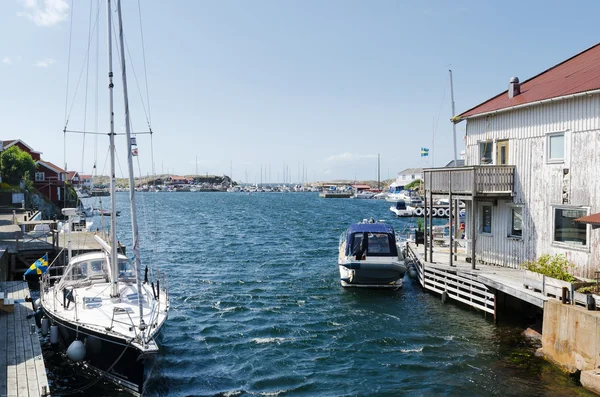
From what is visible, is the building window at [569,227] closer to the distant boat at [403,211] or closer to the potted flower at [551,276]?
the potted flower at [551,276]

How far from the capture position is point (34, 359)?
13.8m

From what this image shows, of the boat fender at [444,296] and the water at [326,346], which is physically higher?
the boat fender at [444,296]

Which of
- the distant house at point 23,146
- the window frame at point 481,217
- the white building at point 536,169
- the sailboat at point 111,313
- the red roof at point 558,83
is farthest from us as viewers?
the distant house at point 23,146

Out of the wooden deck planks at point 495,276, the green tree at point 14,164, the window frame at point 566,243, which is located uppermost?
the green tree at point 14,164

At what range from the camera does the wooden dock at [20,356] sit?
1209 cm

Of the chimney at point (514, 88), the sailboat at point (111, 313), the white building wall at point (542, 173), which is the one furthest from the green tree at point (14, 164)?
the chimney at point (514, 88)

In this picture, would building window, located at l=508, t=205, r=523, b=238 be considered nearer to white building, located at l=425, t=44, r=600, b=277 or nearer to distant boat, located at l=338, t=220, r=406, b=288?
white building, located at l=425, t=44, r=600, b=277

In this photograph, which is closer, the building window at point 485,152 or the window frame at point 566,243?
the window frame at point 566,243

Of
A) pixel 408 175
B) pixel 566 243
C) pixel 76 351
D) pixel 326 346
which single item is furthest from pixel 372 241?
pixel 408 175

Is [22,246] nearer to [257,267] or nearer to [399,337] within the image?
[257,267]

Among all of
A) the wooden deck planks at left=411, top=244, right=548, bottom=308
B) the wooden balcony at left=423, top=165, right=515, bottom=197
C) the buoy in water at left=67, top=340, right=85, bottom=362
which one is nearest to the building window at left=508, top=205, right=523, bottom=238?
the wooden balcony at left=423, top=165, right=515, bottom=197

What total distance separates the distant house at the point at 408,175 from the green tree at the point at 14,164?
116 m

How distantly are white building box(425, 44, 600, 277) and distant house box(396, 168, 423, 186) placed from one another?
5325 inches

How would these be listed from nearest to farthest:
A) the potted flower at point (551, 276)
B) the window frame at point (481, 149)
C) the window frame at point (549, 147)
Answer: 1. the potted flower at point (551, 276)
2. the window frame at point (549, 147)
3. the window frame at point (481, 149)
